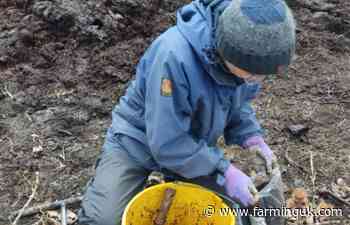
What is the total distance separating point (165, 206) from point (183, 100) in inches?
17.8

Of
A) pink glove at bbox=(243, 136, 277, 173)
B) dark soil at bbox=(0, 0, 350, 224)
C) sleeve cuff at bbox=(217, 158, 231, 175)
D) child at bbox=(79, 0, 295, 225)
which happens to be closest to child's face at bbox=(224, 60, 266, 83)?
child at bbox=(79, 0, 295, 225)

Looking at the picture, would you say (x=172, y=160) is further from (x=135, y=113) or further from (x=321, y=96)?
(x=321, y=96)

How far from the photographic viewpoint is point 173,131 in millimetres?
2326

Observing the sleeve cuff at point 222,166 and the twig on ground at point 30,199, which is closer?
the sleeve cuff at point 222,166

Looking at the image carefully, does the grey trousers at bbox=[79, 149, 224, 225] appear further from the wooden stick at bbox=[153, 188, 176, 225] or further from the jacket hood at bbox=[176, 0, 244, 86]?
the jacket hood at bbox=[176, 0, 244, 86]

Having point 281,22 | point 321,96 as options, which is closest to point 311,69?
point 321,96

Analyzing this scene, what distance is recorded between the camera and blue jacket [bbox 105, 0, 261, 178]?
7.40 ft

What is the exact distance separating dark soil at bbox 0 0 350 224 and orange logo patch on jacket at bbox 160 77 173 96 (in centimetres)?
105

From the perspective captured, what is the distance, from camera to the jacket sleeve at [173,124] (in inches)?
88.8

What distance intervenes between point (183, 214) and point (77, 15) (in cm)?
213

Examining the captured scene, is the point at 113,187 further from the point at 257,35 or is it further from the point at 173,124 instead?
the point at 257,35

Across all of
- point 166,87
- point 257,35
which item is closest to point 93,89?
point 166,87

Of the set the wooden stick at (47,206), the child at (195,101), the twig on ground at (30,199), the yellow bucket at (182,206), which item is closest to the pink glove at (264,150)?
the child at (195,101)

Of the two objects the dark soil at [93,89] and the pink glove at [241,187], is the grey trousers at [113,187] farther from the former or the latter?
the dark soil at [93,89]
